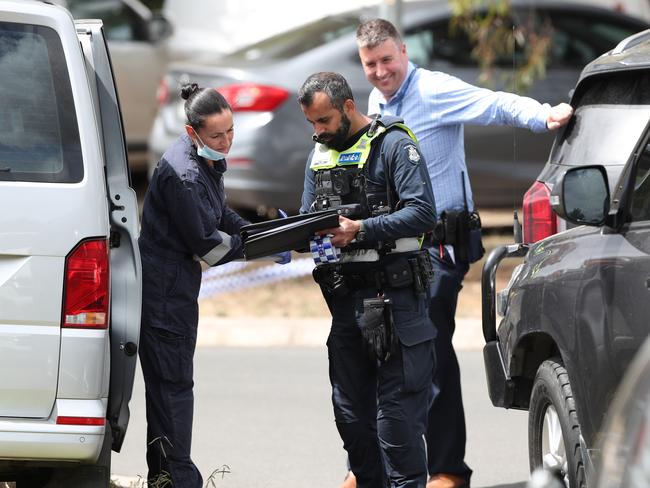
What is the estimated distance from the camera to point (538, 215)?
5.09 meters

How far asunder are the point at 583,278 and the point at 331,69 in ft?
21.3

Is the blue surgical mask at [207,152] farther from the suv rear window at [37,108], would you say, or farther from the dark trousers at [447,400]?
the dark trousers at [447,400]

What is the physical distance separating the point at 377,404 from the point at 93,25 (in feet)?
5.57

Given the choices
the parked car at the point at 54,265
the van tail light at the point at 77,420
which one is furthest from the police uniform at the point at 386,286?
the van tail light at the point at 77,420

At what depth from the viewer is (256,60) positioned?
10.8 metres

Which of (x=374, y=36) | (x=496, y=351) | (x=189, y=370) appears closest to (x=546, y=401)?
(x=496, y=351)

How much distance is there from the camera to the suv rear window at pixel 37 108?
439cm

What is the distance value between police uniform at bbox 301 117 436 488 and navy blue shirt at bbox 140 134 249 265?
1.25ft

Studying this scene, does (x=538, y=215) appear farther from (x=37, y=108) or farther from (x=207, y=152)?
(x=37, y=108)

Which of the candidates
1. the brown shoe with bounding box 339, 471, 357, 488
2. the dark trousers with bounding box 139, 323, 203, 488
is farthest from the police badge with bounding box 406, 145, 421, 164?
the brown shoe with bounding box 339, 471, 357, 488

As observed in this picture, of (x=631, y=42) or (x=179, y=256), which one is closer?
(x=631, y=42)

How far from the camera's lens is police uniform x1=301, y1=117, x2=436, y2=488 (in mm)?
4832

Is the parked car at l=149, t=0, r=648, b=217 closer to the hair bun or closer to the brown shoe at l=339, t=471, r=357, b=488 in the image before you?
the brown shoe at l=339, t=471, r=357, b=488

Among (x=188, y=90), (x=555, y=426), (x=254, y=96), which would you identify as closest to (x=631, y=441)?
(x=555, y=426)
